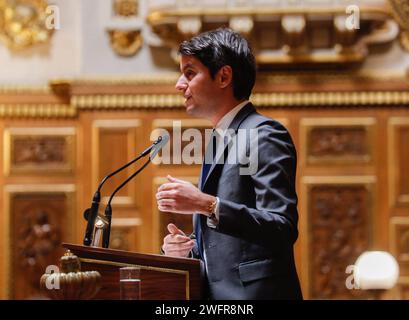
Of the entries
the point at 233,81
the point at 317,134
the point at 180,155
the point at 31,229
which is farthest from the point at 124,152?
the point at 233,81

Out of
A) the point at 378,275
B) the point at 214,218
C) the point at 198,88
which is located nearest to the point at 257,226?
the point at 214,218

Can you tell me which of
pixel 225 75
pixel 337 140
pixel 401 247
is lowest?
pixel 401 247

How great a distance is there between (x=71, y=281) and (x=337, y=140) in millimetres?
2689

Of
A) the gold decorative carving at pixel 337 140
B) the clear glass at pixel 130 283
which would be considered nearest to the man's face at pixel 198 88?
the clear glass at pixel 130 283

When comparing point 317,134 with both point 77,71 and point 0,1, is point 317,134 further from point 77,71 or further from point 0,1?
point 0,1

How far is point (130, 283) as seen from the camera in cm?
204

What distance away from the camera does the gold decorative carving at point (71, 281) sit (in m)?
1.91

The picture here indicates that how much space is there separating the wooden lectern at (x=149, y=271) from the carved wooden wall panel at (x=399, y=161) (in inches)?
97.4

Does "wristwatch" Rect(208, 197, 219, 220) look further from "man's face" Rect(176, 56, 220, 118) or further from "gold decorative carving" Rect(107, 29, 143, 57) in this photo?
"gold decorative carving" Rect(107, 29, 143, 57)

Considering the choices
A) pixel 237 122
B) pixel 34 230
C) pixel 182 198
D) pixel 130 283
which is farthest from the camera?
pixel 34 230

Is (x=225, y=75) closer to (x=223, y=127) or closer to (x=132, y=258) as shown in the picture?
(x=223, y=127)

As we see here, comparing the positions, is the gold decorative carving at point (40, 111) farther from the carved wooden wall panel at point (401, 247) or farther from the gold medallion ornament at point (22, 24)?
the carved wooden wall panel at point (401, 247)

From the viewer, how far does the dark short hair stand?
7.14 ft

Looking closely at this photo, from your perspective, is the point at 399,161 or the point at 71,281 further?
the point at 399,161
